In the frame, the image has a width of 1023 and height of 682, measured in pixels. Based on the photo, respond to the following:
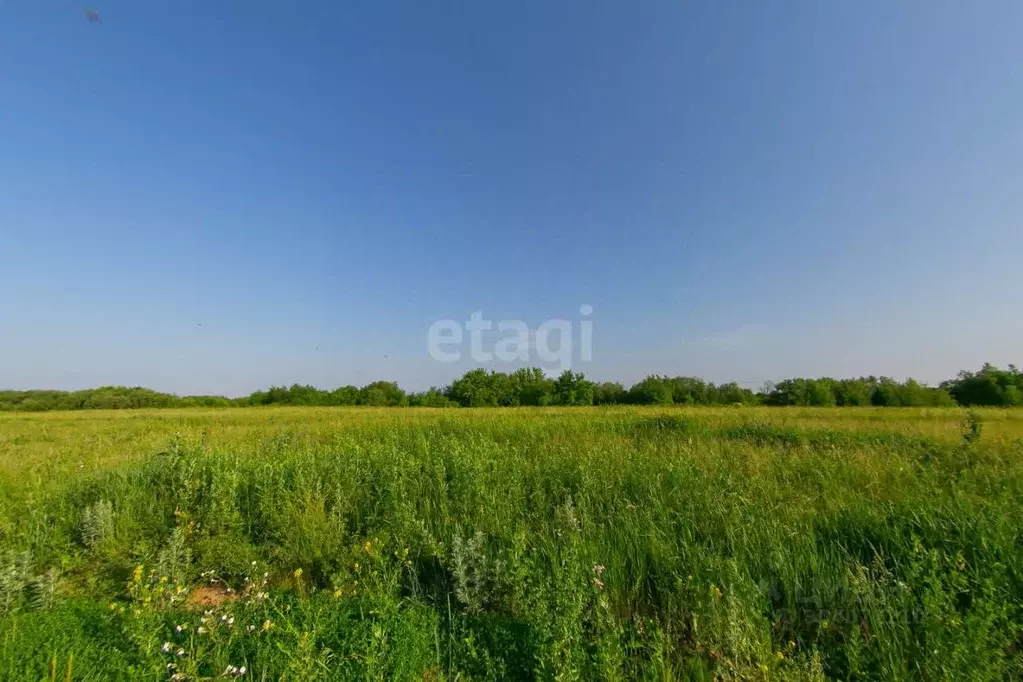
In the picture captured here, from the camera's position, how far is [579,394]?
199ft

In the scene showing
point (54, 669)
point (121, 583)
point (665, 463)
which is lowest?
point (121, 583)

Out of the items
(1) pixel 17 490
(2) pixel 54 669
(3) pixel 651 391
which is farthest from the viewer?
(3) pixel 651 391

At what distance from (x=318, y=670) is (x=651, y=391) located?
58241 millimetres

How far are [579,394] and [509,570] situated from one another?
193 feet

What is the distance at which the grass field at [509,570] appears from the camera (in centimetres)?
235

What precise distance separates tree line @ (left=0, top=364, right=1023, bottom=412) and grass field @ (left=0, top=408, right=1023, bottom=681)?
48.6 meters

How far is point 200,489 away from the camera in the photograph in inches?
207

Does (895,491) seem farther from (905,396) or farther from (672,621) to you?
(905,396)

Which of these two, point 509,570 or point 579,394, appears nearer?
point 509,570

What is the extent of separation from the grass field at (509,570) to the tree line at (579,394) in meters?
48.6

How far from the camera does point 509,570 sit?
10.3ft

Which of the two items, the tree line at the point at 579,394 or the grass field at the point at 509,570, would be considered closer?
the grass field at the point at 509,570

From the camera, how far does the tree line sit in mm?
48406

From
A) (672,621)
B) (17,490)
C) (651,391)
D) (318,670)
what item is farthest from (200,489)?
(651,391)
